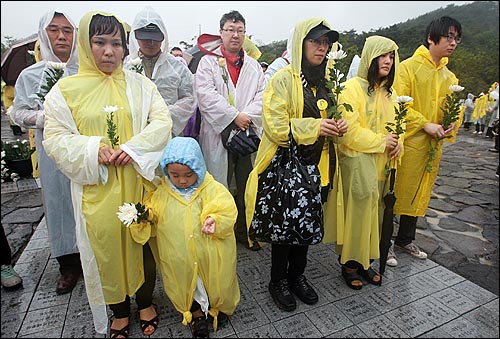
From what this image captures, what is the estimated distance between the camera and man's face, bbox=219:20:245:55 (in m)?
3.30

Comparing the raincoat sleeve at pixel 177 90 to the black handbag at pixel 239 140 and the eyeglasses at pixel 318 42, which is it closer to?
the black handbag at pixel 239 140

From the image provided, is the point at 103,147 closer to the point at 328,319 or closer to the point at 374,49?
the point at 328,319

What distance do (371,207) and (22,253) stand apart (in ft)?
11.4

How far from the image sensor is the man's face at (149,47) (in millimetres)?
3082

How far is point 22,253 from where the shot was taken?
353 centimetres

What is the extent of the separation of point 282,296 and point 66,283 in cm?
178

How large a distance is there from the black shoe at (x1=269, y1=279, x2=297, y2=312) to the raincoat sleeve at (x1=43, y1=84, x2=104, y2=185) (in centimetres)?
155

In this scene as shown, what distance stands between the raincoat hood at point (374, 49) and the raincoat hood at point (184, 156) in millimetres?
1540

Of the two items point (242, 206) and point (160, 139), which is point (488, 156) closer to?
point (242, 206)

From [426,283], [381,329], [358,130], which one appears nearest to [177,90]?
[358,130]

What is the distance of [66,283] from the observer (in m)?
2.83

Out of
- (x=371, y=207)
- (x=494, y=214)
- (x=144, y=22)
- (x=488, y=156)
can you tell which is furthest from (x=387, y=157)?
(x=488, y=156)

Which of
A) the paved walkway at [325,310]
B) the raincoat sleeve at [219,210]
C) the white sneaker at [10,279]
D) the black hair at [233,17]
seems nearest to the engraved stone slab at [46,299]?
the paved walkway at [325,310]

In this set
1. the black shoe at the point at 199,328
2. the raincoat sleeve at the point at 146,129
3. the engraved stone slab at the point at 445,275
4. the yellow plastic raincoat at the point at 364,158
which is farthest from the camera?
the engraved stone slab at the point at 445,275
